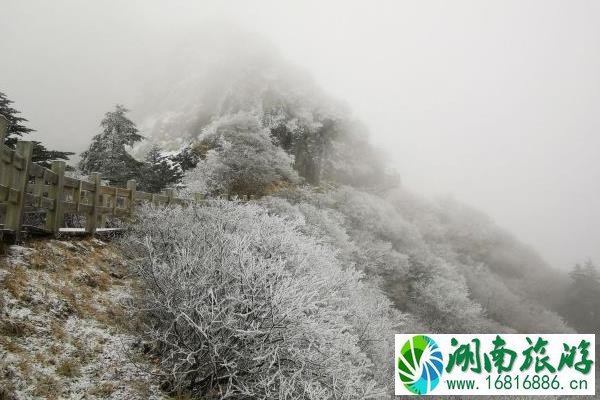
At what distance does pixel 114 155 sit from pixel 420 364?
20.8 meters

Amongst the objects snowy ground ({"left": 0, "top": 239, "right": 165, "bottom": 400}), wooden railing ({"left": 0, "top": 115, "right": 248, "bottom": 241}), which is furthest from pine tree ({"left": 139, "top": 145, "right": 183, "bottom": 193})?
snowy ground ({"left": 0, "top": 239, "right": 165, "bottom": 400})

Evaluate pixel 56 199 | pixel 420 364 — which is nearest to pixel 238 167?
pixel 56 199

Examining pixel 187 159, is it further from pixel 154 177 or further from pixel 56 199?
pixel 56 199

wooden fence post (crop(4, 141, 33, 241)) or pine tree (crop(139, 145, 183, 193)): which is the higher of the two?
pine tree (crop(139, 145, 183, 193))

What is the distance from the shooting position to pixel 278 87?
49.5 metres

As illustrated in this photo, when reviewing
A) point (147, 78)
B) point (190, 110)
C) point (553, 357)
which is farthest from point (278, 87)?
point (553, 357)

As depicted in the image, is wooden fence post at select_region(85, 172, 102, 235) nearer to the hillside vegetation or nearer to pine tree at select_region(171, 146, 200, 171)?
the hillside vegetation

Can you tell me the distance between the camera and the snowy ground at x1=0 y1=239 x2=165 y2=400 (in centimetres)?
423

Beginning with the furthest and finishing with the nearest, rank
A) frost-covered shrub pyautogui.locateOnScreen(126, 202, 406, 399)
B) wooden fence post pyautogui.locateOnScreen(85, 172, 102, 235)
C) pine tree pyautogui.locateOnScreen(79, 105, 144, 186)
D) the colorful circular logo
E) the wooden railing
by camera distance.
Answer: pine tree pyautogui.locateOnScreen(79, 105, 144, 186), wooden fence post pyautogui.locateOnScreen(85, 172, 102, 235), the colorful circular logo, the wooden railing, frost-covered shrub pyautogui.locateOnScreen(126, 202, 406, 399)

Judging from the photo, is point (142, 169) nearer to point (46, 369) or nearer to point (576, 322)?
point (46, 369)

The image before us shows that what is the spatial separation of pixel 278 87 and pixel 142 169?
31.5 m

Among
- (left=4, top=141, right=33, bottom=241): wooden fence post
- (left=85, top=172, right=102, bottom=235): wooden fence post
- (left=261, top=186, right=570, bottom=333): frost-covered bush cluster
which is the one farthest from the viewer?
(left=261, top=186, right=570, bottom=333): frost-covered bush cluster

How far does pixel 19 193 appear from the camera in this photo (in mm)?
5762

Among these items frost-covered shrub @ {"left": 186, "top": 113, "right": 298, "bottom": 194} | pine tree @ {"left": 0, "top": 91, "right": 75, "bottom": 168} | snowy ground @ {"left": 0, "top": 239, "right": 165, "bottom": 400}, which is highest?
frost-covered shrub @ {"left": 186, "top": 113, "right": 298, "bottom": 194}
